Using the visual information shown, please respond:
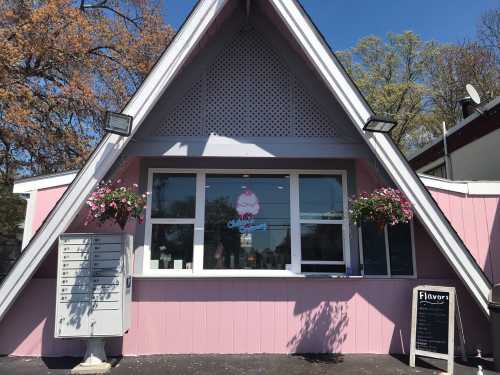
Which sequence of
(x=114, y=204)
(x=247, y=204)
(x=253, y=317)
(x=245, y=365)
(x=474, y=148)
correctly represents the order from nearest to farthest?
(x=114, y=204)
(x=245, y=365)
(x=253, y=317)
(x=247, y=204)
(x=474, y=148)

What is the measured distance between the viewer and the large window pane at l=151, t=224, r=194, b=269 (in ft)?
21.0

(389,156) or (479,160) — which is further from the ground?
(479,160)

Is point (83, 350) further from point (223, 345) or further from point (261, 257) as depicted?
point (261, 257)

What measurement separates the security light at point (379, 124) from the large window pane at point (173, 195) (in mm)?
3098

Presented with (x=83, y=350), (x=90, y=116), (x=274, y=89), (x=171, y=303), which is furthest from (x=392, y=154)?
(x=90, y=116)

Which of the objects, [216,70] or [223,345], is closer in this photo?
[223,345]

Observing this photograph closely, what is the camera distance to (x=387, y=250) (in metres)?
6.34

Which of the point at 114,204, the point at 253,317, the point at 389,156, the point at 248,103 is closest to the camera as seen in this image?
the point at 114,204

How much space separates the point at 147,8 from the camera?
16484mm

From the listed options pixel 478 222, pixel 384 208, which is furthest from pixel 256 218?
pixel 478 222

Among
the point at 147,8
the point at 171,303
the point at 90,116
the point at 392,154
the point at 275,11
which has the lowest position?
the point at 171,303

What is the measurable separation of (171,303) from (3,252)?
20.0ft

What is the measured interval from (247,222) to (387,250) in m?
2.45

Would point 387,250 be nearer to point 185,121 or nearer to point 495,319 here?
point 495,319
